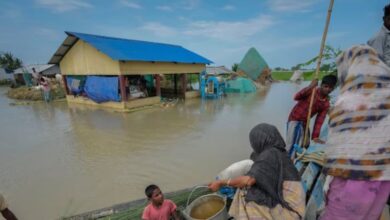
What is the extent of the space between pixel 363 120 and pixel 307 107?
1.96 metres

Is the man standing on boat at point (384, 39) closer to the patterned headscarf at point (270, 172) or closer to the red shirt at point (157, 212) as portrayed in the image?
the patterned headscarf at point (270, 172)

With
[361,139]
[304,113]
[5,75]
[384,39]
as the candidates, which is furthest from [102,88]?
[5,75]

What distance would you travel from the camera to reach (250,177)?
1.49m

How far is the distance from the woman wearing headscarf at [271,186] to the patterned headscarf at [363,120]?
314mm

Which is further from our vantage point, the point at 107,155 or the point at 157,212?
the point at 107,155

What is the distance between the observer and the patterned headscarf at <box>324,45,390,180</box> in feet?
3.91

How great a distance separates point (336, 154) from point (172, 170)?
3.27 meters

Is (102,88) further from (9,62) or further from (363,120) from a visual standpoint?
(9,62)

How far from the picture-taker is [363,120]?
122cm

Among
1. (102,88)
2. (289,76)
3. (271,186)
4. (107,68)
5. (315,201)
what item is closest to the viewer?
(271,186)

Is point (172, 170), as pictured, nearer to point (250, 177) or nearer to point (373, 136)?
point (250, 177)

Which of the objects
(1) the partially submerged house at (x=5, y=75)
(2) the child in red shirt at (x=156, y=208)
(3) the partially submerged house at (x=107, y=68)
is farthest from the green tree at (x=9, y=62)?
(2) the child in red shirt at (x=156, y=208)

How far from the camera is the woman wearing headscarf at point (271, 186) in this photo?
1.48 meters

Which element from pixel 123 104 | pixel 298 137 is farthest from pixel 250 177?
pixel 123 104
